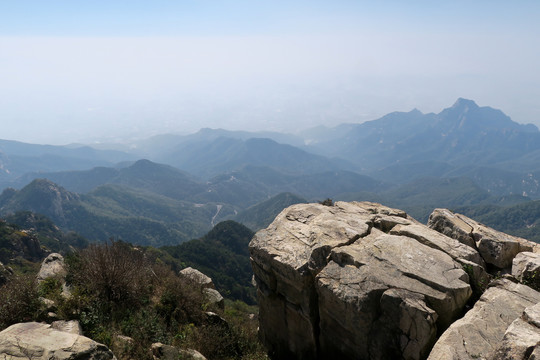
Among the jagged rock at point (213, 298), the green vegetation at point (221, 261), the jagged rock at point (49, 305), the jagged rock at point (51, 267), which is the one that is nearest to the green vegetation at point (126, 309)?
the jagged rock at point (49, 305)

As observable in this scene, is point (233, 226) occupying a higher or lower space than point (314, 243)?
lower

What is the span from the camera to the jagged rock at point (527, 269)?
1262 cm

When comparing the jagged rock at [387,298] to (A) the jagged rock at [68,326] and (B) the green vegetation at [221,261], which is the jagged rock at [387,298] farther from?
(B) the green vegetation at [221,261]

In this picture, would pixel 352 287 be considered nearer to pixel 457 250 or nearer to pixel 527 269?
pixel 457 250

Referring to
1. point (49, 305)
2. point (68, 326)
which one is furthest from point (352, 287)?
point (49, 305)

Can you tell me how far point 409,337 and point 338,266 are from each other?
378 cm

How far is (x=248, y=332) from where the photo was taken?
714 inches

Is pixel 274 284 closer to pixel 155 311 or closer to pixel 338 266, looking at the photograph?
pixel 338 266

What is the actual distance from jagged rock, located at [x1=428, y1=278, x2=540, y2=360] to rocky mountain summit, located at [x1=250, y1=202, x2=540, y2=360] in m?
0.03

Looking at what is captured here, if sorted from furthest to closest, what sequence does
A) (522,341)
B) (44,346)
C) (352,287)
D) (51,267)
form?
(51,267) < (352,287) < (44,346) < (522,341)

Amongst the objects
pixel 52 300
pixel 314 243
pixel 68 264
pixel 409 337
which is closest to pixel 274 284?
pixel 314 243

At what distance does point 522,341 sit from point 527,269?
231 inches

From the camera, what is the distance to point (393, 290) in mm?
11820

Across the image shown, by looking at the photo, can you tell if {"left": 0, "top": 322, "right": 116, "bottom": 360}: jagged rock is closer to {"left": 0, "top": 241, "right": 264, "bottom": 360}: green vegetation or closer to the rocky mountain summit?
{"left": 0, "top": 241, "right": 264, "bottom": 360}: green vegetation
